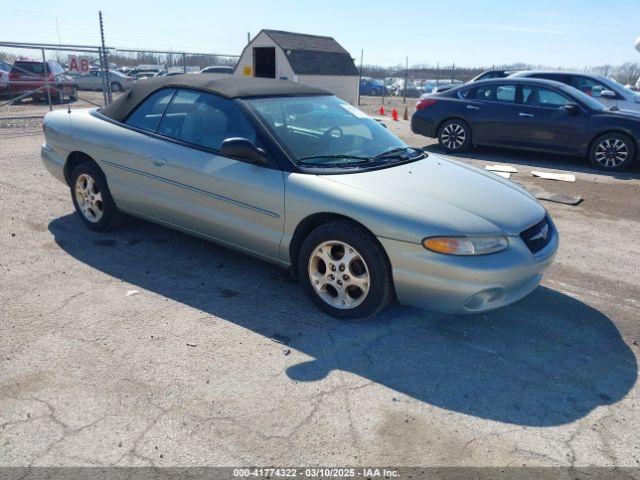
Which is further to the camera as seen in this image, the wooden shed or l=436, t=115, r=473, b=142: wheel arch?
the wooden shed

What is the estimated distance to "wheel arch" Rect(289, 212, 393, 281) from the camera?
3.61 meters

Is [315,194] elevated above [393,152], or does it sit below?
below

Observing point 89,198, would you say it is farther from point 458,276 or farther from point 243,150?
point 458,276

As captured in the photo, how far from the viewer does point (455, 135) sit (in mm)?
10773

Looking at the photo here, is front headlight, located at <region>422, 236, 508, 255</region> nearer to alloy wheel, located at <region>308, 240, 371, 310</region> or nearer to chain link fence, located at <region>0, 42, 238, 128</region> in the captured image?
alloy wheel, located at <region>308, 240, 371, 310</region>

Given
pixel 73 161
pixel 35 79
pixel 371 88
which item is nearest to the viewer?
pixel 73 161

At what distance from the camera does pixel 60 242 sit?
5141 mm

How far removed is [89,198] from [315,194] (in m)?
2.67

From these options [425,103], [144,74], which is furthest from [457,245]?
[144,74]

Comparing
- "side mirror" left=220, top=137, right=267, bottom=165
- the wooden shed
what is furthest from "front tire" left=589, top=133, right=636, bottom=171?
the wooden shed

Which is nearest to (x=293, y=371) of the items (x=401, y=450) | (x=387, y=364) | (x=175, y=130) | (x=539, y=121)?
(x=387, y=364)

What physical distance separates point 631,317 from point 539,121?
256 inches

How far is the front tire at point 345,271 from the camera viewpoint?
11.7 ft

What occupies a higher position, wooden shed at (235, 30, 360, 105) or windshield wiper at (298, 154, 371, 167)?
wooden shed at (235, 30, 360, 105)
